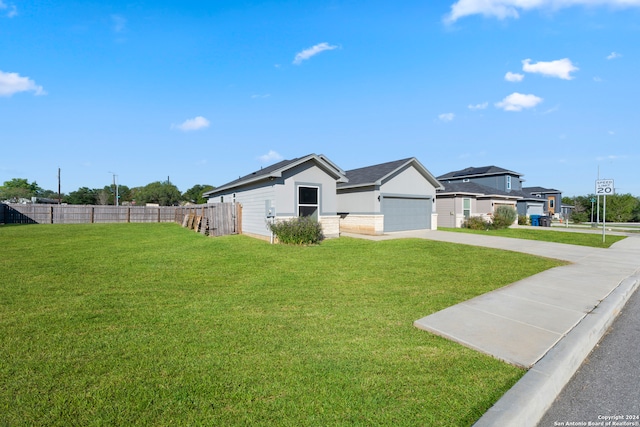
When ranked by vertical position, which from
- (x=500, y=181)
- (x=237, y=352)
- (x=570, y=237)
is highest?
(x=500, y=181)

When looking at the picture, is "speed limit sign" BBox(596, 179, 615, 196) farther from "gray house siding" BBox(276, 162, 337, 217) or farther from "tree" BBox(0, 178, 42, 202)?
"tree" BBox(0, 178, 42, 202)

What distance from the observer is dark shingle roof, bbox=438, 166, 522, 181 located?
3303 cm

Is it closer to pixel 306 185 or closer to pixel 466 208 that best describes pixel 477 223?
pixel 466 208

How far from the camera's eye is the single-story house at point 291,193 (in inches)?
557

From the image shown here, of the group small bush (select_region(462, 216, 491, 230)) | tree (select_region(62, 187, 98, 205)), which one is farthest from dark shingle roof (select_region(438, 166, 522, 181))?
tree (select_region(62, 187, 98, 205))

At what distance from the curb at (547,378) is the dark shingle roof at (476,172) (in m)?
32.5

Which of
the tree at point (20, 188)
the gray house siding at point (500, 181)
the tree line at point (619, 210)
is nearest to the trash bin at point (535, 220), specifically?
the gray house siding at point (500, 181)

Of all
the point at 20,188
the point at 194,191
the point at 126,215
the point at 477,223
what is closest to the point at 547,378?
the point at 477,223

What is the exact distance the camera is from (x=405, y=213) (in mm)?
19531

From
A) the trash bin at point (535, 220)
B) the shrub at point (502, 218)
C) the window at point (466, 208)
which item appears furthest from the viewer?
the trash bin at point (535, 220)

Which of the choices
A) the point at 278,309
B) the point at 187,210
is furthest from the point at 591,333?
the point at 187,210

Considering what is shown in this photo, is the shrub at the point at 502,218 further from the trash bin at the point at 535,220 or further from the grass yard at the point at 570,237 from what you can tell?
the trash bin at the point at 535,220

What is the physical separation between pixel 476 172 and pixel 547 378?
37.0m

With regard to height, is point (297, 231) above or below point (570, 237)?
above
